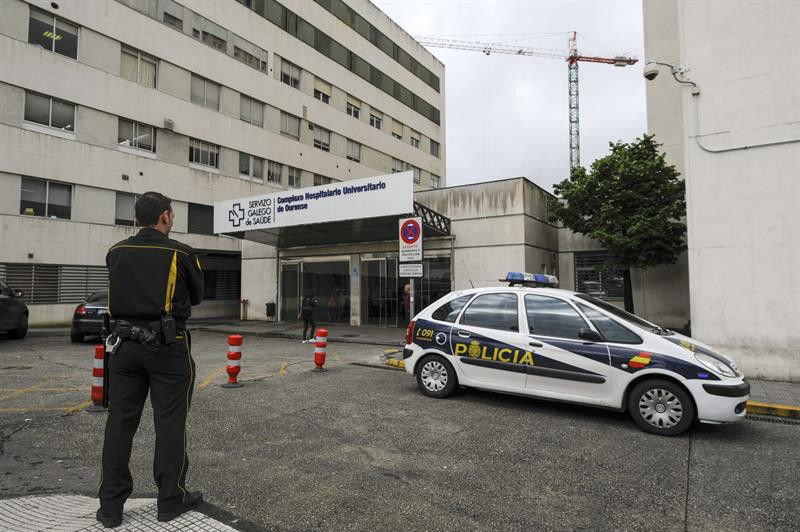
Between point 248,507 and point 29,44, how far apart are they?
22.8 metres

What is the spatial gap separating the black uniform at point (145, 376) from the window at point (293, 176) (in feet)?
88.5

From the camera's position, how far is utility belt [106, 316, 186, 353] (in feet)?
9.00

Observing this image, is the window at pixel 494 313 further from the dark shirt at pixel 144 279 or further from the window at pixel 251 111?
the window at pixel 251 111

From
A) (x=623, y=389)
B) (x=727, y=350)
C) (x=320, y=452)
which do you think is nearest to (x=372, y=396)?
(x=320, y=452)

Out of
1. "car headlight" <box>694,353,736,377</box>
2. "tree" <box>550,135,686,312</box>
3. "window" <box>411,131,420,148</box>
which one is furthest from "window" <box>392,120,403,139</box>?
"car headlight" <box>694,353,736,377</box>

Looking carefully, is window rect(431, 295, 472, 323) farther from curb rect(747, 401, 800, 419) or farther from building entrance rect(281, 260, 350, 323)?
building entrance rect(281, 260, 350, 323)

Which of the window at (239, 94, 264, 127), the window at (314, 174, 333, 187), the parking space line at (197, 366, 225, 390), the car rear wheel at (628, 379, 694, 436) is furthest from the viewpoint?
the window at (314, 174, 333, 187)

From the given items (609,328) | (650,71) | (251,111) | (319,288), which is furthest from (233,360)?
(251,111)

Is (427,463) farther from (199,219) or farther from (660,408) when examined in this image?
(199,219)

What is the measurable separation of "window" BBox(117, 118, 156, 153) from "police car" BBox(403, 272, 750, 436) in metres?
20.6

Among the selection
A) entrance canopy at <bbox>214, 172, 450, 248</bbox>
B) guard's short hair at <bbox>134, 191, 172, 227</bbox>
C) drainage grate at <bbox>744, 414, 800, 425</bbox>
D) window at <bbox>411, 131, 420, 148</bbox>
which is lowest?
drainage grate at <bbox>744, 414, 800, 425</bbox>

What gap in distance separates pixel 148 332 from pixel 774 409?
7384 mm

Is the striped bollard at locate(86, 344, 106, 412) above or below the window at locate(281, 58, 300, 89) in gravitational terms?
below

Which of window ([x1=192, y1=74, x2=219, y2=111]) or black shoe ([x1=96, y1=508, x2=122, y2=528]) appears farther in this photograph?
window ([x1=192, y1=74, x2=219, y2=111])
